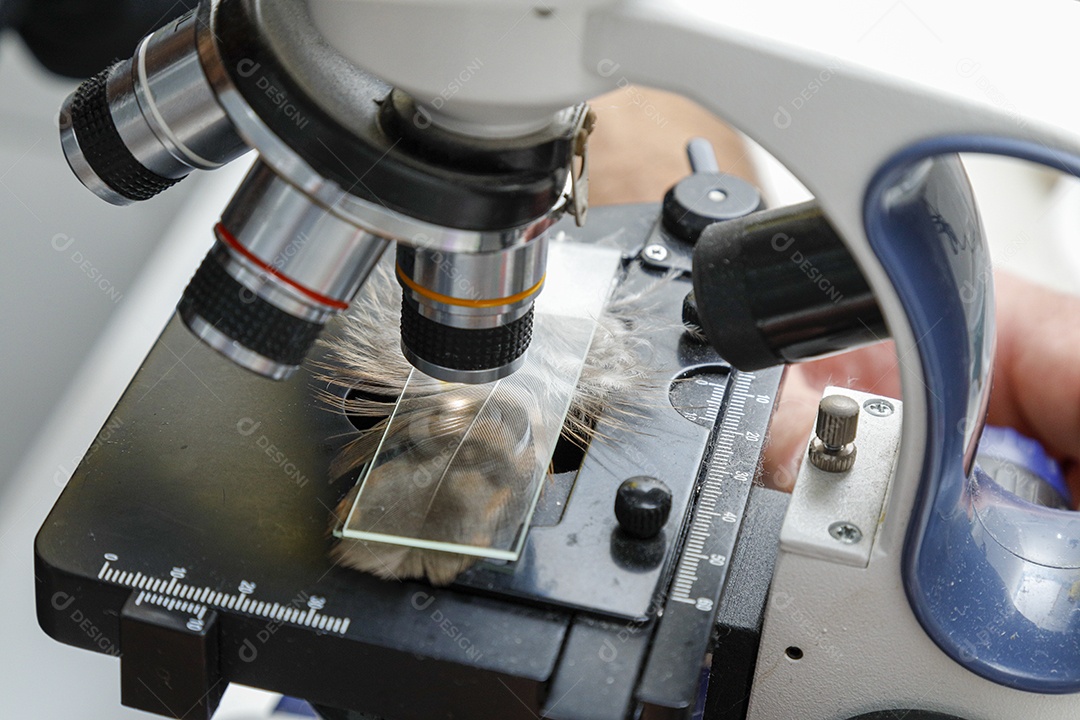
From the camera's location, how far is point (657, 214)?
3.91ft

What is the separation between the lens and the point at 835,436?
2.68 ft

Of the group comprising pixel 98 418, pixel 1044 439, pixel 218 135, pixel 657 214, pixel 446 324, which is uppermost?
pixel 218 135

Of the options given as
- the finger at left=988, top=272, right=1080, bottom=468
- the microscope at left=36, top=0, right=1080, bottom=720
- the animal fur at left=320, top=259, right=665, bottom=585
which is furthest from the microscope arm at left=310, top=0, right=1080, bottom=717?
the finger at left=988, top=272, right=1080, bottom=468

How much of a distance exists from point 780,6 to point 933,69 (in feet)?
0.28

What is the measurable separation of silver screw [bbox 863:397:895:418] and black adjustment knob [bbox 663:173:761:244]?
271 millimetres

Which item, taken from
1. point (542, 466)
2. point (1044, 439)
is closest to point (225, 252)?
point (542, 466)

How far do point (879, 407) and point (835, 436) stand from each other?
90mm

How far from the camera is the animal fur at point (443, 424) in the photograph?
0.84 meters

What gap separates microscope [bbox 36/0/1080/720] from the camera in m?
0.62

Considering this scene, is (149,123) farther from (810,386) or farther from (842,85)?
(810,386)

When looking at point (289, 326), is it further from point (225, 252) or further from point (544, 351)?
point (544, 351)

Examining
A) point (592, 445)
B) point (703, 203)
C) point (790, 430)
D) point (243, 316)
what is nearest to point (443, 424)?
point (592, 445)

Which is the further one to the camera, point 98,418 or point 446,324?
point 98,418

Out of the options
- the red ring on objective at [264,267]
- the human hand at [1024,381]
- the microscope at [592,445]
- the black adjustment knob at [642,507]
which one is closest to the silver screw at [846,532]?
the microscope at [592,445]
